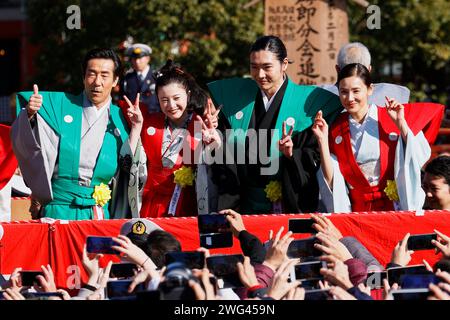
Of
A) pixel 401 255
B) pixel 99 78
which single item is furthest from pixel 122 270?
pixel 99 78

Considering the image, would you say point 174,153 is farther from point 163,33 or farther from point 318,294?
point 163,33

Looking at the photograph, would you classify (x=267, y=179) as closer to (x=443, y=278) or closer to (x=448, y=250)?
(x=448, y=250)

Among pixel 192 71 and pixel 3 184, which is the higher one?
pixel 192 71

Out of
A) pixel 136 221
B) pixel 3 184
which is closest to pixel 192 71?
pixel 3 184

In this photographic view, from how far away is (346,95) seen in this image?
6488mm

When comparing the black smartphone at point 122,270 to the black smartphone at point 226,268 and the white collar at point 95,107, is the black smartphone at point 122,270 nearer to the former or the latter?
the black smartphone at point 226,268

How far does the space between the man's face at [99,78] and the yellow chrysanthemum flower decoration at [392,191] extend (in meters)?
1.84

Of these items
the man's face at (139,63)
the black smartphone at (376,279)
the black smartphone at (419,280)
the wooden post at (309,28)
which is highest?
the wooden post at (309,28)

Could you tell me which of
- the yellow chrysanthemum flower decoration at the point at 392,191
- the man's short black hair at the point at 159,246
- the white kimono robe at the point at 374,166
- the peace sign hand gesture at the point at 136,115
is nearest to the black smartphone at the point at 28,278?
the man's short black hair at the point at 159,246

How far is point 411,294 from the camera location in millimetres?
4047

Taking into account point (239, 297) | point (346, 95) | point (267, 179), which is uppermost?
point (346, 95)

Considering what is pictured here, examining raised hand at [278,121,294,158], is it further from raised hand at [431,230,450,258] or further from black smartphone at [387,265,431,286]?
black smartphone at [387,265,431,286]

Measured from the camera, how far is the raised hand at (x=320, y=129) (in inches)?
250
